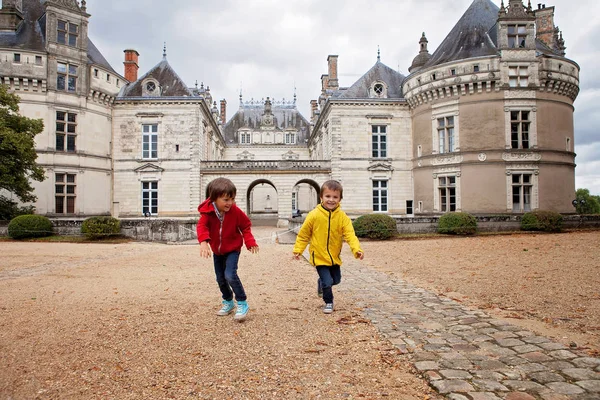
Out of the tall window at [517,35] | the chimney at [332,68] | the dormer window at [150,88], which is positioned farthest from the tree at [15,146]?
the tall window at [517,35]

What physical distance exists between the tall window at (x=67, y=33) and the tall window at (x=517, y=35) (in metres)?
24.5

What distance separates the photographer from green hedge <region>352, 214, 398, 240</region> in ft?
50.3

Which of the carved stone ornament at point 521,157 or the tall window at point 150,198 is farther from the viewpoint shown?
the tall window at point 150,198

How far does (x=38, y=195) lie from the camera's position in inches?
816

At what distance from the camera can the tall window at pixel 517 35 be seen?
2088 cm

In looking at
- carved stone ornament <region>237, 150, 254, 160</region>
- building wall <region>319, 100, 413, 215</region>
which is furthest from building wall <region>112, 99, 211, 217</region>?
carved stone ornament <region>237, 150, 254, 160</region>

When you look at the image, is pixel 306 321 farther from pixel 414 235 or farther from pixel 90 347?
pixel 414 235

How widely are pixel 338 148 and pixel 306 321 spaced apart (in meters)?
21.1

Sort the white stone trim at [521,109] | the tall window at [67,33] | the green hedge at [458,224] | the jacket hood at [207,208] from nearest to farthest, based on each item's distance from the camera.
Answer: the jacket hood at [207,208]
the green hedge at [458,224]
the white stone trim at [521,109]
the tall window at [67,33]

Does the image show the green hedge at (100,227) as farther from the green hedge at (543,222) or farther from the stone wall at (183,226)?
the green hedge at (543,222)

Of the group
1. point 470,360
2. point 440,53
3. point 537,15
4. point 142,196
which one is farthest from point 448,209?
point 470,360

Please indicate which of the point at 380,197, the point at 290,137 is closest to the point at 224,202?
the point at 380,197

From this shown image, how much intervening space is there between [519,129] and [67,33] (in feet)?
84.3

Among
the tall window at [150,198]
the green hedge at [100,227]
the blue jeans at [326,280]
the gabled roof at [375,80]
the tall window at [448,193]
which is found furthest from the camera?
the gabled roof at [375,80]
